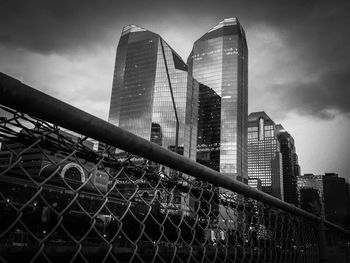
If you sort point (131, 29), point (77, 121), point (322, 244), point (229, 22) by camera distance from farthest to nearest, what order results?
point (229, 22) < point (131, 29) < point (322, 244) < point (77, 121)

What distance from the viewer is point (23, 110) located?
109 cm

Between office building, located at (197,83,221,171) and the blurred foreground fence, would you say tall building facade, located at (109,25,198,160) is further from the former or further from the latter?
the blurred foreground fence

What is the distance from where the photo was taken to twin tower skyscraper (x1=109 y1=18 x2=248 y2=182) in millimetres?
131375

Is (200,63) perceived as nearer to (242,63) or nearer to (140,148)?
(242,63)

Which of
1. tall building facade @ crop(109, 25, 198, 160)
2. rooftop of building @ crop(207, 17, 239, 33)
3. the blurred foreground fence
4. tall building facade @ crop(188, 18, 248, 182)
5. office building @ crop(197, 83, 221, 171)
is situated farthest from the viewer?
rooftop of building @ crop(207, 17, 239, 33)

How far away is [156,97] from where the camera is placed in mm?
134375

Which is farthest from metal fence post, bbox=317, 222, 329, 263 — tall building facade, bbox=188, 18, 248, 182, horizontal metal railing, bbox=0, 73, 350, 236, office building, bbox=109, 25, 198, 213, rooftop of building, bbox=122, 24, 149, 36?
rooftop of building, bbox=122, 24, 149, 36


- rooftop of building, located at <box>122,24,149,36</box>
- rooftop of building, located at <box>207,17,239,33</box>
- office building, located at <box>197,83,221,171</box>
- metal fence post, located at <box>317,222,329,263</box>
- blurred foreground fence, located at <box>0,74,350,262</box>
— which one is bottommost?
metal fence post, located at <box>317,222,329,263</box>

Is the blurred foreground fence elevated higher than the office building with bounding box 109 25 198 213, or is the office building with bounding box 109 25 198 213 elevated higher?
the office building with bounding box 109 25 198 213

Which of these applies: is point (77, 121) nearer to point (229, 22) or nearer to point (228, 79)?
point (228, 79)

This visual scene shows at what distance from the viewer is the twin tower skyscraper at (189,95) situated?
431ft

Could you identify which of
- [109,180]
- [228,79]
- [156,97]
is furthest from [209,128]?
[109,180]

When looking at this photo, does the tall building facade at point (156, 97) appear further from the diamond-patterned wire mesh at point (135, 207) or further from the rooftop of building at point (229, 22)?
the diamond-patterned wire mesh at point (135, 207)

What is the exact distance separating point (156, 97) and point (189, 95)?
1560 centimetres
